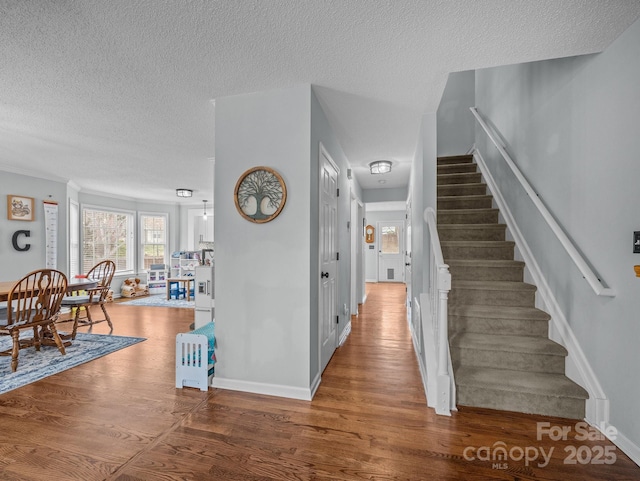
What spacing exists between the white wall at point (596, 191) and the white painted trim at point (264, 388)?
1.95 meters

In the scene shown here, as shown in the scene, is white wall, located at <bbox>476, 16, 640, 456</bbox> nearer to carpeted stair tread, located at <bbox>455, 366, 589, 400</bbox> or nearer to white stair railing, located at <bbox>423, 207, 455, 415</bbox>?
carpeted stair tread, located at <bbox>455, 366, 589, 400</bbox>

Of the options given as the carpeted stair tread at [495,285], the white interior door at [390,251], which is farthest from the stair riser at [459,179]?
the white interior door at [390,251]

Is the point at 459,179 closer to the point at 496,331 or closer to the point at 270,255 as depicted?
the point at 496,331

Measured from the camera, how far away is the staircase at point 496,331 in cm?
205

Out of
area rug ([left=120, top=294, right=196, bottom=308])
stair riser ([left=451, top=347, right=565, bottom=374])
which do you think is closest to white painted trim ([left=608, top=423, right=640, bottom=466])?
stair riser ([left=451, top=347, right=565, bottom=374])

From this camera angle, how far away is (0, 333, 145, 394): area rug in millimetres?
2666

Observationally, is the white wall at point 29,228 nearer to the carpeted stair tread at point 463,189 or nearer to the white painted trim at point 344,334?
the white painted trim at point 344,334

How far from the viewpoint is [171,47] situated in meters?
1.82

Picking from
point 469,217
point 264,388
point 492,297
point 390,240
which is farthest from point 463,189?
point 390,240

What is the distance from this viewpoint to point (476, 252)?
3.09 meters

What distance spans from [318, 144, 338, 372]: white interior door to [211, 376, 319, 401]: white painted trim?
1.31ft

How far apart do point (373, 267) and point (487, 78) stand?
6393mm

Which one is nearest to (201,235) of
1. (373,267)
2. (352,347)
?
(373,267)

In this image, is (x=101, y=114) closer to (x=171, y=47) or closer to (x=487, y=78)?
(x=171, y=47)
